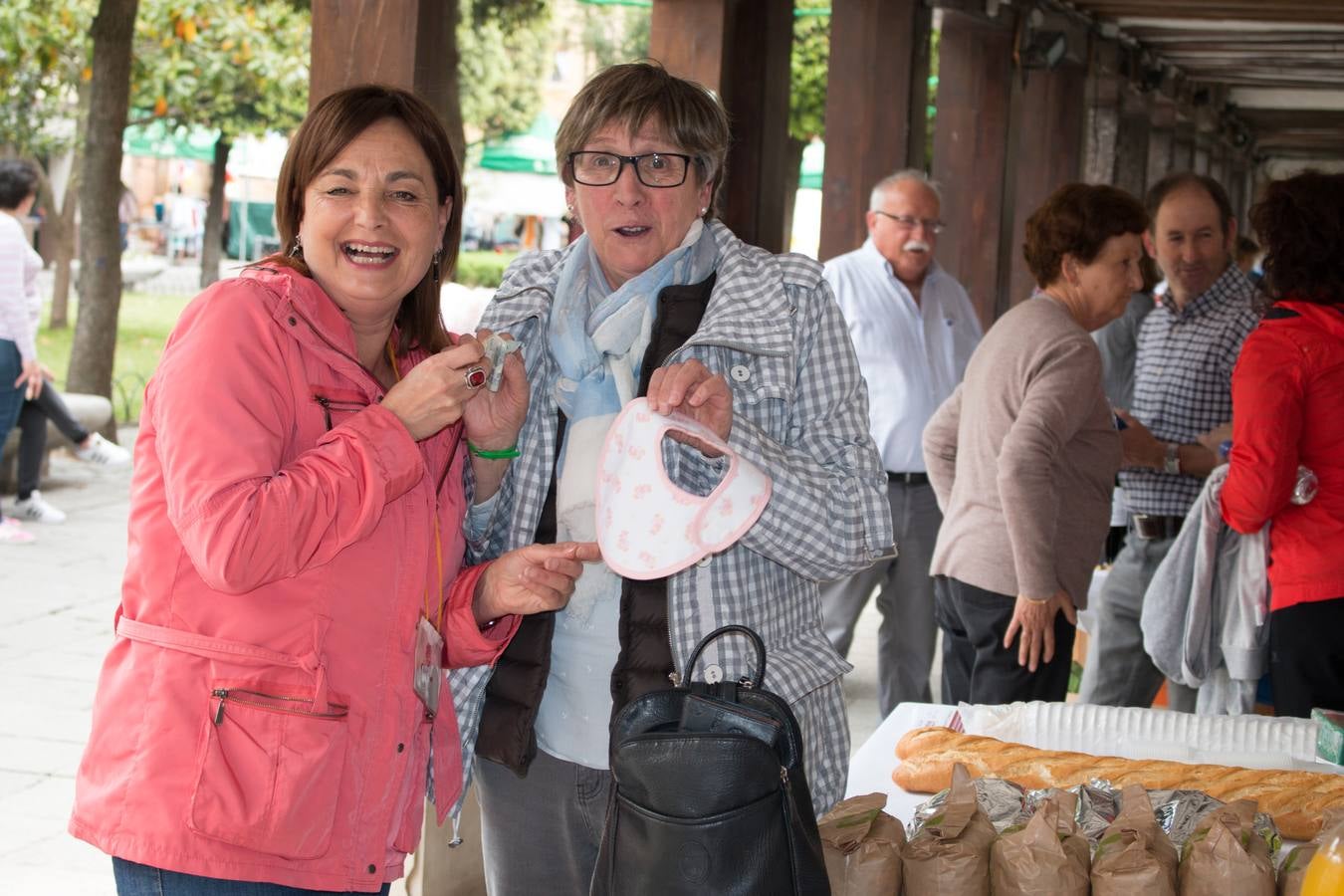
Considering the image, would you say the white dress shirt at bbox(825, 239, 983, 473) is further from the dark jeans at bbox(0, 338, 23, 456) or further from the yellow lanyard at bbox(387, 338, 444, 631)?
the dark jeans at bbox(0, 338, 23, 456)

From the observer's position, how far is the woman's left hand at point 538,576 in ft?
7.19

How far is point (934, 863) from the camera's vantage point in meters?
2.11

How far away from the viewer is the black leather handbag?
1874mm

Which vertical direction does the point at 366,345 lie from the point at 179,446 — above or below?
above

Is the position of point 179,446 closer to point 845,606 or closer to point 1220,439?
point 1220,439

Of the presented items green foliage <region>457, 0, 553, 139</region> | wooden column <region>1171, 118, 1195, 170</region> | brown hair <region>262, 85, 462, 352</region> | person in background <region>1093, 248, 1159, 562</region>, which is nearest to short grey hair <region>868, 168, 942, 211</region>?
person in background <region>1093, 248, 1159, 562</region>

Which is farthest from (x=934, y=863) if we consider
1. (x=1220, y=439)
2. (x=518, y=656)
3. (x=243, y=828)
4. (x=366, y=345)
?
(x=1220, y=439)

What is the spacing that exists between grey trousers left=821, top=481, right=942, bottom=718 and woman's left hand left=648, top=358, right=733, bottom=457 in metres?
3.58

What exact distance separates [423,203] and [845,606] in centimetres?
385

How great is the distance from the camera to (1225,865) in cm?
210

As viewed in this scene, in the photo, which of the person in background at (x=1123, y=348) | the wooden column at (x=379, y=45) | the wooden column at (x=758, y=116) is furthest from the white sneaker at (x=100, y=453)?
the wooden column at (x=379, y=45)

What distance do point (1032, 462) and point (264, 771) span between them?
2294mm

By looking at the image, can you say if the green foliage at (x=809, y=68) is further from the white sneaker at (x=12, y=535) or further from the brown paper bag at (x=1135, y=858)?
the brown paper bag at (x=1135, y=858)

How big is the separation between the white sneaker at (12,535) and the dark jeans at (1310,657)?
7.33 meters
